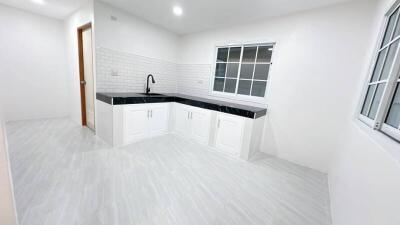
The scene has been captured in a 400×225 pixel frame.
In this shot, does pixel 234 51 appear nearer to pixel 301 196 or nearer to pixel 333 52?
pixel 333 52

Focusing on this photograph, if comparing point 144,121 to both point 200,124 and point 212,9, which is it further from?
point 212,9

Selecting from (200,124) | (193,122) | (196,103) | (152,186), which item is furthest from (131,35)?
(152,186)

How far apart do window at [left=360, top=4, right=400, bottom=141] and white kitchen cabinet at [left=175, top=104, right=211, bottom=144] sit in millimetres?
1992

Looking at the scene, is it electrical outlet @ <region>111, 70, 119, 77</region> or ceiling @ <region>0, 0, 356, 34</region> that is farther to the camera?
electrical outlet @ <region>111, 70, 119, 77</region>

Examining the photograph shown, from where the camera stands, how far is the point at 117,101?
2428mm

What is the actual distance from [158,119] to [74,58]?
222 centimetres

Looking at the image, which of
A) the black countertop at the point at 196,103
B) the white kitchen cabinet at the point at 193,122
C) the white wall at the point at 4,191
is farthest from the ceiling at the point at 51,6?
the white wall at the point at 4,191

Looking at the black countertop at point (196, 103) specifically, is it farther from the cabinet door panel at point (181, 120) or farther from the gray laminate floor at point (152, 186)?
the gray laminate floor at point (152, 186)

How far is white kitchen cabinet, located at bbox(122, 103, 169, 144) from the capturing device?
8.68ft

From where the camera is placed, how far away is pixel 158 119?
3.11m

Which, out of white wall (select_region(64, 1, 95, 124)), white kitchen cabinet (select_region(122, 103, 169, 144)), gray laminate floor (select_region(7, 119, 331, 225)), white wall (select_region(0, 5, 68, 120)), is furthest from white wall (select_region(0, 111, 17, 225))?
white wall (select_region(0, 5, 68, 120))

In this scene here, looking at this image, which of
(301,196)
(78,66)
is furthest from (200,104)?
(78,66)

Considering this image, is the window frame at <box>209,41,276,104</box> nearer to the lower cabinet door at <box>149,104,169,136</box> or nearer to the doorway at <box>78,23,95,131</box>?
the lower cabinet door at <box>149,104,169,136</box>

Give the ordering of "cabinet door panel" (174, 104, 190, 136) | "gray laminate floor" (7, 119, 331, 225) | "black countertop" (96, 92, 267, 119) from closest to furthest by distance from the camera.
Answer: "gray laminate floor" (7, 119, 331, 225) → "black countertop" (96, 92, 267, 119) → "cabinet door panel" (174, 104, 190, 136)
